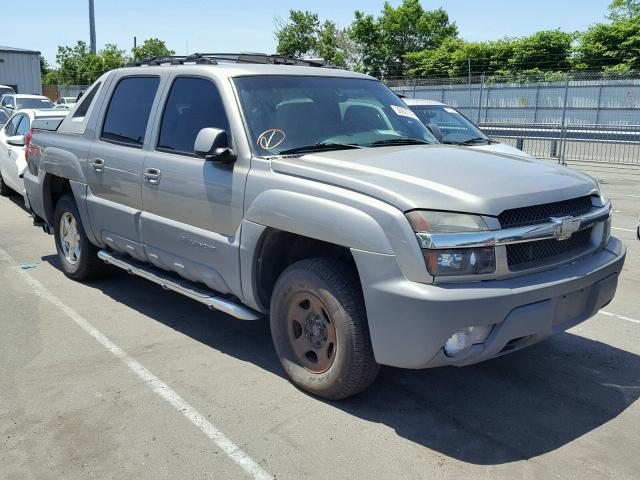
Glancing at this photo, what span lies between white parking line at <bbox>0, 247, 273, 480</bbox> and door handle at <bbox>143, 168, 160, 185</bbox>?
1259mm

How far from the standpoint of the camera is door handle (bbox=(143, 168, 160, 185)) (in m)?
4.90

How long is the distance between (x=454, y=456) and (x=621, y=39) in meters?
43.5

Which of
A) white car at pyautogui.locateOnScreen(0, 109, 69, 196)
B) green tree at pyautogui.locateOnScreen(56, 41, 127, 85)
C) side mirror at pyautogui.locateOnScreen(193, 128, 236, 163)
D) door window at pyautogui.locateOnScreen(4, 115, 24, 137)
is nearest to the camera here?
side mirror at pyautogui.locateOnScreen(193, 128, 236, 163)

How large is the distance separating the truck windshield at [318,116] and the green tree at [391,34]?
2283 inches

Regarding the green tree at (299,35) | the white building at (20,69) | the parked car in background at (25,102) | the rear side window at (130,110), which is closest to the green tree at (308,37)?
the green tree at (299,35)

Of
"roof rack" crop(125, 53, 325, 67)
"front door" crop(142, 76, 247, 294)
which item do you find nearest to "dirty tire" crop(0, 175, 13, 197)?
"roof rack" crop(125, 53, 325, 67)

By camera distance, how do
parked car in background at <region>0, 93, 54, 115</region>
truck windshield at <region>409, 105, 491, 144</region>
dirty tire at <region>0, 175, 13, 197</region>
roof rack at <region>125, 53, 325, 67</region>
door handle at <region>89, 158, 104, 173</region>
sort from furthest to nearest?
parked car in background at <region>0, 93, 54, 115</region> → dirty tire at <region>0, 175, 13, 197</region> → truck windshield at <region>409, 105, 491, 144</region> → door handle at <region>89, 158, 104, 173</region> → roof rack at <region>125, 53, 325, 67</region>

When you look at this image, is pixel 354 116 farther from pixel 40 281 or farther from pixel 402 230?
pixel 40 281

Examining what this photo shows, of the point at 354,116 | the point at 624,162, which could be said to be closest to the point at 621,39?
the point at 624,162

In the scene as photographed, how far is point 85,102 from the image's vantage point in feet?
20.6

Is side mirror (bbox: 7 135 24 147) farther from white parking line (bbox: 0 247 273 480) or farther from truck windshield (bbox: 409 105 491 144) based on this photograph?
truck windshield (bbox: 409 105 491 144)

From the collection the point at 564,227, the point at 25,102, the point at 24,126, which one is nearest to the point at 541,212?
the point at 564,227

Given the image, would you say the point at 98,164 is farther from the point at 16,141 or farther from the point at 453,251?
the point at 16,141

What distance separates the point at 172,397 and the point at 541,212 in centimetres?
244
